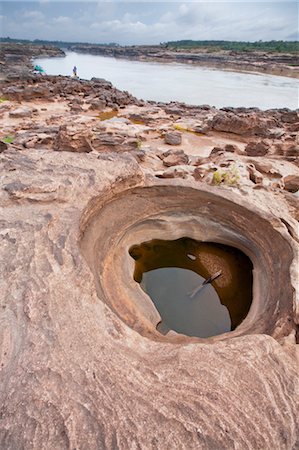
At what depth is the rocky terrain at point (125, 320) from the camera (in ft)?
6.62

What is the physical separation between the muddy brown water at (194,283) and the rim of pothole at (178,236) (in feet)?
0.77

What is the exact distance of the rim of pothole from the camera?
156 inches

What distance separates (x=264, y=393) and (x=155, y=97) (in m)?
27.1

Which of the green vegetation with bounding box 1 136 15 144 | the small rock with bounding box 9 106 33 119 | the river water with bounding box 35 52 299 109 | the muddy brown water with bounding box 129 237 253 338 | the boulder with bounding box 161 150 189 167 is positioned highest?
the river water with bounding box 35 52 299 109

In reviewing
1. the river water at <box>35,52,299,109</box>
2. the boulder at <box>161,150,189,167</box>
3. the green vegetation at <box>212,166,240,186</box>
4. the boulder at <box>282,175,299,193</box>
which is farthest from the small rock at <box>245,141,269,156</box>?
the river water at <box>35,52,299,109</box>

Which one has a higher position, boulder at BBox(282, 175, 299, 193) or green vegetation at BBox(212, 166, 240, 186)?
green vegetation at BBox(212, 166, 240, 186)

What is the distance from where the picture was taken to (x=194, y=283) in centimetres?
555

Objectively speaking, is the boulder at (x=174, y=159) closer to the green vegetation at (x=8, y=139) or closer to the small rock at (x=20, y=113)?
the green vegetation at (x=8, y=139)

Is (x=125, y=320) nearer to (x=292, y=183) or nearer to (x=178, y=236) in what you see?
(x=178, y=236)

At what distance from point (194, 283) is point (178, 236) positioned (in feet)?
4.12

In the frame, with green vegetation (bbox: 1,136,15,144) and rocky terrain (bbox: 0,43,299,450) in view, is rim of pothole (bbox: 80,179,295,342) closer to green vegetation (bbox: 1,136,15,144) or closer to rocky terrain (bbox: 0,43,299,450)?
rocky terrain (bbox: 0,43,299,450)

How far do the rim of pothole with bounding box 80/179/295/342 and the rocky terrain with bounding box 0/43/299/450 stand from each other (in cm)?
Result: 3

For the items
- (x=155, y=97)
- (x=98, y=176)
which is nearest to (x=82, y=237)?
(x=98, y=176)

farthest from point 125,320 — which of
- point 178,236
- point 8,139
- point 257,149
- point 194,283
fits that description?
point 8,139
